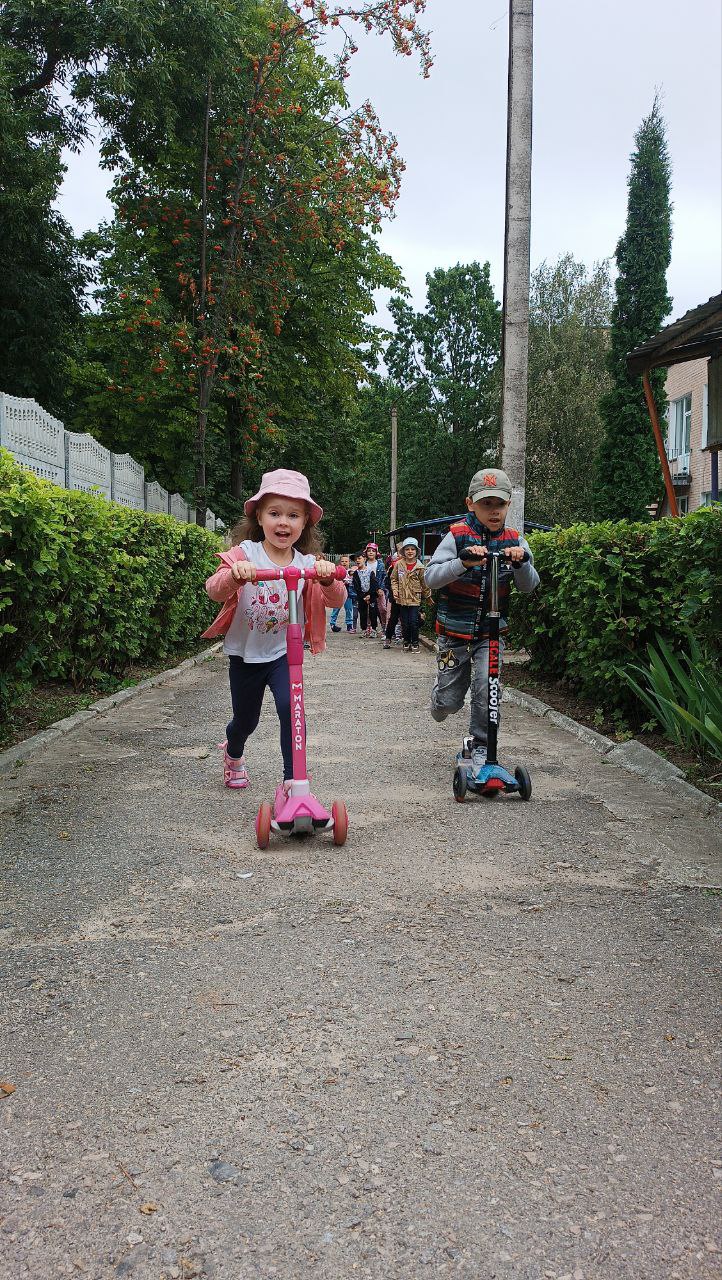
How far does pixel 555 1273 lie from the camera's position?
1.91 m

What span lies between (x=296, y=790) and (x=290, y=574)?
3.38 feet

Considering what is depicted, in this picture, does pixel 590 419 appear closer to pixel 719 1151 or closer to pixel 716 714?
pixel 716 714

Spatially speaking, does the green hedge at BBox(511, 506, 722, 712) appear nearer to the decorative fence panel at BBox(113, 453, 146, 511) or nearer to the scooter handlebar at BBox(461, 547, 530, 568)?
the scooter handlebar at BBox(461, 547, 530, 568)

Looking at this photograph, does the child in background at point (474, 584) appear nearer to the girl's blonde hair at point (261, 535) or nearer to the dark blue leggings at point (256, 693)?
the girl's blonde hair at point (261, 535)

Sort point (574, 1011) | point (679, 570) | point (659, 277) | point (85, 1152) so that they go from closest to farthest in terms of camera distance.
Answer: point (85, 1152) → point (574, 1011) → point (679, 570) → point (659, 277)

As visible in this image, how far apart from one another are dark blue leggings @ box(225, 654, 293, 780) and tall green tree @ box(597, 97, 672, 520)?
2582cm

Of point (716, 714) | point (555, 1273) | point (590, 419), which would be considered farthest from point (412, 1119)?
point (590, 419)

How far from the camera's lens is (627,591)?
7.51 meters

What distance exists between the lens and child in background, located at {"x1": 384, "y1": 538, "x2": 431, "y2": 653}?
57.6ft

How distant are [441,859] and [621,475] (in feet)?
90.2

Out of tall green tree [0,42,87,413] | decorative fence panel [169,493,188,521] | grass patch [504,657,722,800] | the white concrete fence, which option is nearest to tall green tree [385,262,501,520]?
tall green tree [0,42,87,413]

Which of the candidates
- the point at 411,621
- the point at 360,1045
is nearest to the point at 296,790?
the point at 360,1045

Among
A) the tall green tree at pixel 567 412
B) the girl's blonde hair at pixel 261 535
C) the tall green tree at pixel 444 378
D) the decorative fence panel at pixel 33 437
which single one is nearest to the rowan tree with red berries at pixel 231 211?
the decorative fence panel at pixel 33 437

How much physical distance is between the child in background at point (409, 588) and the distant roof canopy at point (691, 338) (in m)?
8.14
